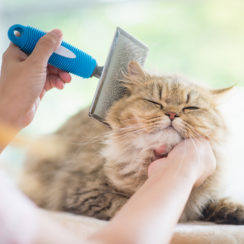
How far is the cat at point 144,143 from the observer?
1209 millimetres

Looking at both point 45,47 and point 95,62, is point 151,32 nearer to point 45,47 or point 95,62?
point 95,62

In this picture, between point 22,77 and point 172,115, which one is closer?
point 22,77

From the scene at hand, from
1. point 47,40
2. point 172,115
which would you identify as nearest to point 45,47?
point 47,40

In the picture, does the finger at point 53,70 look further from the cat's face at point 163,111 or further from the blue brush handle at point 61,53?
the cat's face at point 163,111

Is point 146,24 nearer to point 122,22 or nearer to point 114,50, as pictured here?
point 122,22

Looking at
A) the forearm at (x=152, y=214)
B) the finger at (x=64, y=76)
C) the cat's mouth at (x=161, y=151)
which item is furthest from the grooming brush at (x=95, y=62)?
the forearm at (x=152, y=214)

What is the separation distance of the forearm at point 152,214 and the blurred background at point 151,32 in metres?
1.45

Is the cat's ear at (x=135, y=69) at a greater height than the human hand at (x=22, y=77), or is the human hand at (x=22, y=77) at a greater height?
the cat's ear at (x=135, y=69)

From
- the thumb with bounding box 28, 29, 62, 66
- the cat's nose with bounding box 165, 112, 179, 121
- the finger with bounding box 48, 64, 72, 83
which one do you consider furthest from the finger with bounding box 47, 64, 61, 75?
the cat's nose with bounding box 165, 112, 179, 121

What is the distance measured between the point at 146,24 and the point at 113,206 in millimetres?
1773

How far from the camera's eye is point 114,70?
1.23 m

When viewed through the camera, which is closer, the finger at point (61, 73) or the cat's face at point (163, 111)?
the cat's face at point (163, 111)

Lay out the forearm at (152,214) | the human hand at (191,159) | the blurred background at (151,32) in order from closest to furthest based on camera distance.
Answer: the forearm at (152,214), the human hand at (191,159), the blurred background at (151,32)

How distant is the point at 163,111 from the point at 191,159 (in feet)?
0.88
